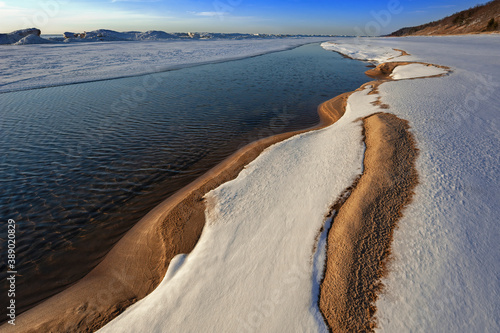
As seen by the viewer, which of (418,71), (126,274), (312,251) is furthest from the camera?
(418,71)

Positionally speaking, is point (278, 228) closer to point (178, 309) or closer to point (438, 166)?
point (178, 309)

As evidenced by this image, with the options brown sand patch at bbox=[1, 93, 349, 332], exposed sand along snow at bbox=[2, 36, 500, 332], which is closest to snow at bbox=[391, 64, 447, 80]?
exposed sand along snow at bbox=[2, 36, 500, 332]

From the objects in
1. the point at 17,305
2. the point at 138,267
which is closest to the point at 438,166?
the point at 138,267

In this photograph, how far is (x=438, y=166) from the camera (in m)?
5.70

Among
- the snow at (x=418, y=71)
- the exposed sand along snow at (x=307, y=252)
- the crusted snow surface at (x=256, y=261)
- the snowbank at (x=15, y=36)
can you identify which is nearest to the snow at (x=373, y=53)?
the snow at (x=418, y=71)

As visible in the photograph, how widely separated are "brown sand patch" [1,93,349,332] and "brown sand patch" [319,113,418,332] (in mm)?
2924

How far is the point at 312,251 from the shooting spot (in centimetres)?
418

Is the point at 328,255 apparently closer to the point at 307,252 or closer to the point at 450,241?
the point at 307,252

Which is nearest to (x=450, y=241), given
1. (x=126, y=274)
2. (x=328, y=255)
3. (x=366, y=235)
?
(x=366, y=235)

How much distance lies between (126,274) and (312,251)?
3876mm

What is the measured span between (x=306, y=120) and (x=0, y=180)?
13384mm

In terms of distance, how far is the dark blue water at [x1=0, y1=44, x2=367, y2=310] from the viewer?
5.71m

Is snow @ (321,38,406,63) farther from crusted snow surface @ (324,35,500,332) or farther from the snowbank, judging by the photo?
the snowbank

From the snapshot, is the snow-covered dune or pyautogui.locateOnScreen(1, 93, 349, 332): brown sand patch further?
pyautogui.locateOnScreen(1, 93, 349, 332): brown sand patch
